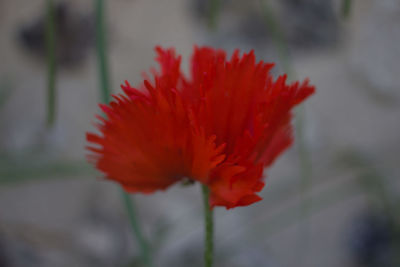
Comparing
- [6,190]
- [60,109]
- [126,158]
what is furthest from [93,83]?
[126,158]

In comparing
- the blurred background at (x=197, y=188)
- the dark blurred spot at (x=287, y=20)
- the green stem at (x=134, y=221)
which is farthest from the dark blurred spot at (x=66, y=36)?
the green stem at (x=134, y=221)

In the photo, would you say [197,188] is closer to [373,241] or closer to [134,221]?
[373,241]

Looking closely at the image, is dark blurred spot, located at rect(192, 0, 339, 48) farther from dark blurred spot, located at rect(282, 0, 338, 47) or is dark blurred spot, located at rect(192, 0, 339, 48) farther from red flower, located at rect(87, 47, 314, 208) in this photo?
red flower, located at rect(87, 47, 314, 208)

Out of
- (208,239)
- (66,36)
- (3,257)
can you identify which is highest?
(66,36)

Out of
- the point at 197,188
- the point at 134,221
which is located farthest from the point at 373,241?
the point at 134,221

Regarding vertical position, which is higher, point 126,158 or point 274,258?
point 274,258

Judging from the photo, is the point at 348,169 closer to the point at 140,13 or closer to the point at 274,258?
the point at 274,258
